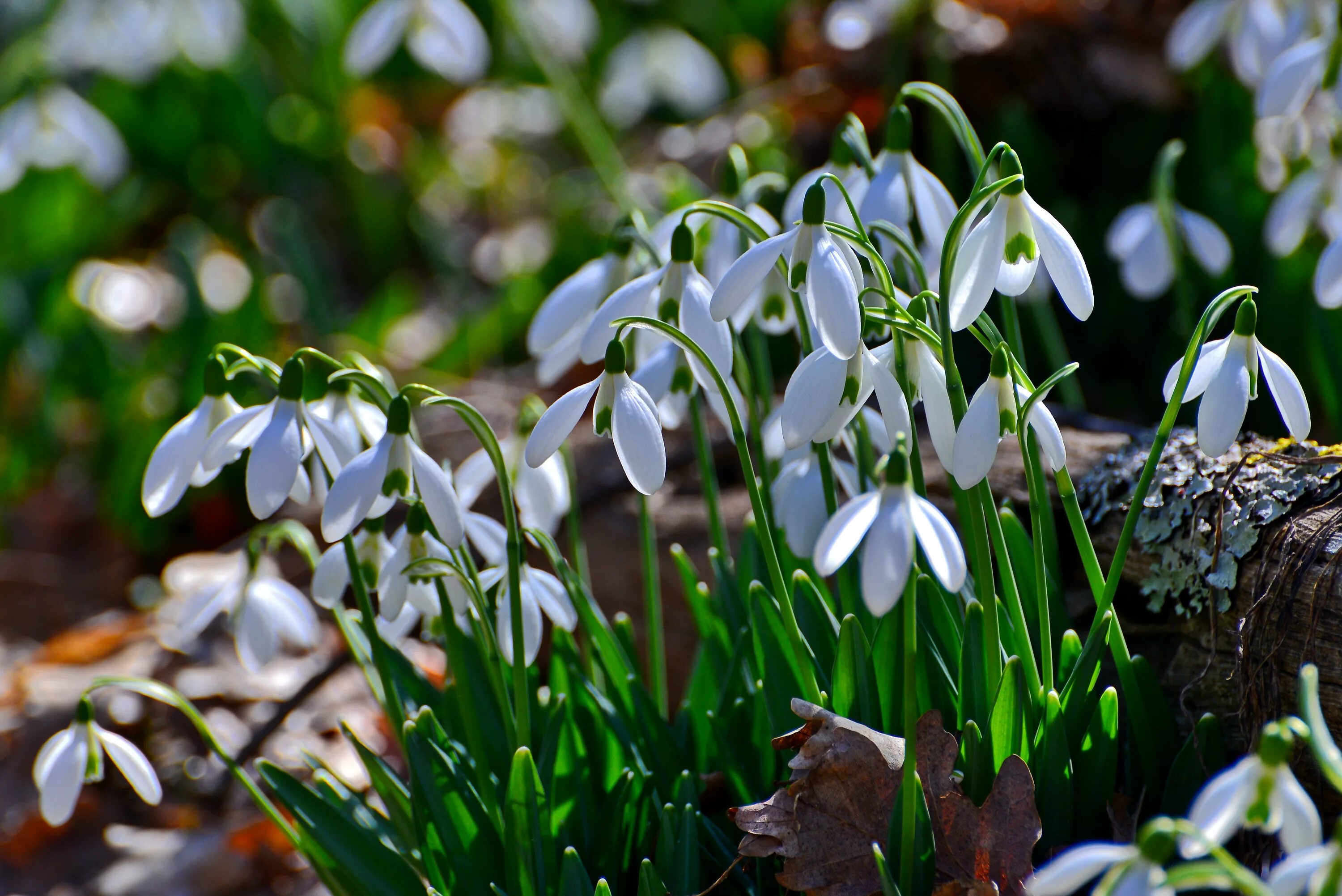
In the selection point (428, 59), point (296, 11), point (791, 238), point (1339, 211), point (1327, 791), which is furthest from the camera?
point (296, 11)

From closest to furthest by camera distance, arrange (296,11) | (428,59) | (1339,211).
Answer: (1339,211) < (428,59) < (296,11)

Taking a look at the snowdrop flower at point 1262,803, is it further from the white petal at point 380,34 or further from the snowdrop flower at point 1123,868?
the white petal at point 380,34

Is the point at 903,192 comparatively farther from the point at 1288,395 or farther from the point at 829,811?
the point at 829,811

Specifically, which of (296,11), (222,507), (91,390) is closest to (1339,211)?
(222,507)

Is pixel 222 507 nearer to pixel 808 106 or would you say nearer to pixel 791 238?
pixel 808 106

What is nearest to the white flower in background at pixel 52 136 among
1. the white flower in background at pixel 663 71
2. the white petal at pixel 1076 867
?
the white flower in background at pixel 663 71

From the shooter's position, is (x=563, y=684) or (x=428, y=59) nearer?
(x=563, y=684)

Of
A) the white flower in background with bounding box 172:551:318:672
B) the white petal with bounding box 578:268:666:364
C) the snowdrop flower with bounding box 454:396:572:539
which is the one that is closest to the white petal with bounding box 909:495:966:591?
the white petal with bounding box 578:268:666:364
